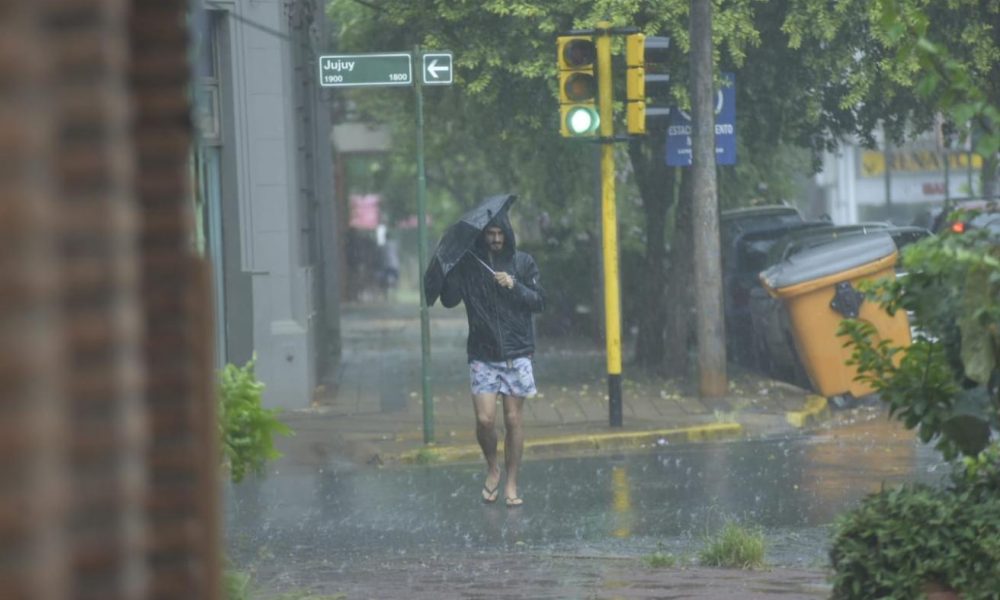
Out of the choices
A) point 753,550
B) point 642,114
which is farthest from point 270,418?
point 642,114

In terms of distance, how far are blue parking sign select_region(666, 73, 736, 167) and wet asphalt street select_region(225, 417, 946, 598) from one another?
3796 millimetres

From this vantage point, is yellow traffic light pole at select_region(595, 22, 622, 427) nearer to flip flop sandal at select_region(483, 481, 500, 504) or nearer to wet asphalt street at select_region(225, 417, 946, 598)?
wet asphalt street at select_region(225, 417, 946, 598)

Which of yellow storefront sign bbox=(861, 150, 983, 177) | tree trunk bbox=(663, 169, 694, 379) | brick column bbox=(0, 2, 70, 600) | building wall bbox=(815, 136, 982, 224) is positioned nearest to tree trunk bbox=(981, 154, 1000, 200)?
tree trunk bbox=(663, 169, 694, 379)

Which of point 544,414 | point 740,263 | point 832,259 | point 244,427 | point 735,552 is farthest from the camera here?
point 740,263

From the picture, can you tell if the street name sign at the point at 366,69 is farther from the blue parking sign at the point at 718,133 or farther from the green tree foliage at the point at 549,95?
the blue parking sign at the point at 718,133

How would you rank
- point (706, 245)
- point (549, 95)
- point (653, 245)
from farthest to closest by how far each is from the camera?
point (653, 245)
point (549, 95)
point (706, 245)

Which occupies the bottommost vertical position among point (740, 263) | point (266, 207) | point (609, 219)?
point (740, 263)

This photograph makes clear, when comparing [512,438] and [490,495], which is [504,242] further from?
[490,495]

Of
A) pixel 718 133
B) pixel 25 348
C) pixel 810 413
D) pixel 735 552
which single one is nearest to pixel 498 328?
pixel 735 552

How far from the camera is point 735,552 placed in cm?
792

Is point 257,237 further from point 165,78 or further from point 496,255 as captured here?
point 165,78

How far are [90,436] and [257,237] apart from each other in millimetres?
14583

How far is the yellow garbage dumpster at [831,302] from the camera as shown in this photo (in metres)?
15.5

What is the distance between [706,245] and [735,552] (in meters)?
8.18
